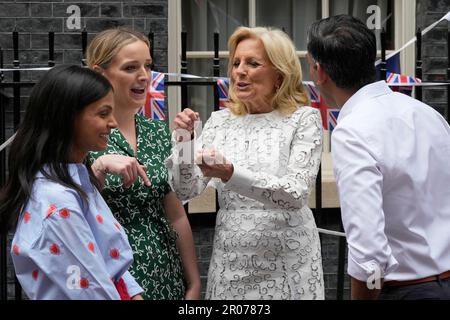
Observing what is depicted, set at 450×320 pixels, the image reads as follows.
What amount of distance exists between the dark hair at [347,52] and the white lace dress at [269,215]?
698 mm

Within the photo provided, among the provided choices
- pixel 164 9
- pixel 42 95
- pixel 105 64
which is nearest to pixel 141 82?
pixel 105 64

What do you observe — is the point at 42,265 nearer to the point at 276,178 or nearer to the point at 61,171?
the point at 61,171

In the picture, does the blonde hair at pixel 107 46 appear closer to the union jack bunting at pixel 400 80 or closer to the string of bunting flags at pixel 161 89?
the string of bunting flags at pixel 161 89

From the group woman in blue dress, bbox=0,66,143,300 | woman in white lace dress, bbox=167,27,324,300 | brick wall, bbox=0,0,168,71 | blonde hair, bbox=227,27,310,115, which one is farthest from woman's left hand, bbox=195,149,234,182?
brick wall, bbox=0,0,168,71

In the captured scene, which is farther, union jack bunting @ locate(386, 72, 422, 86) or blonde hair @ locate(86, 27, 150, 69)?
union jack bunting @ locate(386, 72, 422, 86)

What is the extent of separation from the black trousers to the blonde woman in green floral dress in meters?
1.09

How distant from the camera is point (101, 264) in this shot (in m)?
2.98

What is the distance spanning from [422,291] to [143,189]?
50.3 inches

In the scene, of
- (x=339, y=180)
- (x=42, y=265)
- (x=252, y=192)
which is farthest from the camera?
(x=252, y=192)

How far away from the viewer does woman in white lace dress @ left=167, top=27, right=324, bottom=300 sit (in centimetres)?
402

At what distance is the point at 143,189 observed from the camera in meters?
3.98

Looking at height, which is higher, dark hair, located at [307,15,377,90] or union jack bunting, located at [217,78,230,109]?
dark hair, located at [307,15,377,90]

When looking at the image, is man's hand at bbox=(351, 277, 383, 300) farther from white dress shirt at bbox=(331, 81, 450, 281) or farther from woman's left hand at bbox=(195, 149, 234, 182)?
woman's left hand at bbox=(195, 149, 234, 182)

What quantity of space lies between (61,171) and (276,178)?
3.82 ft
